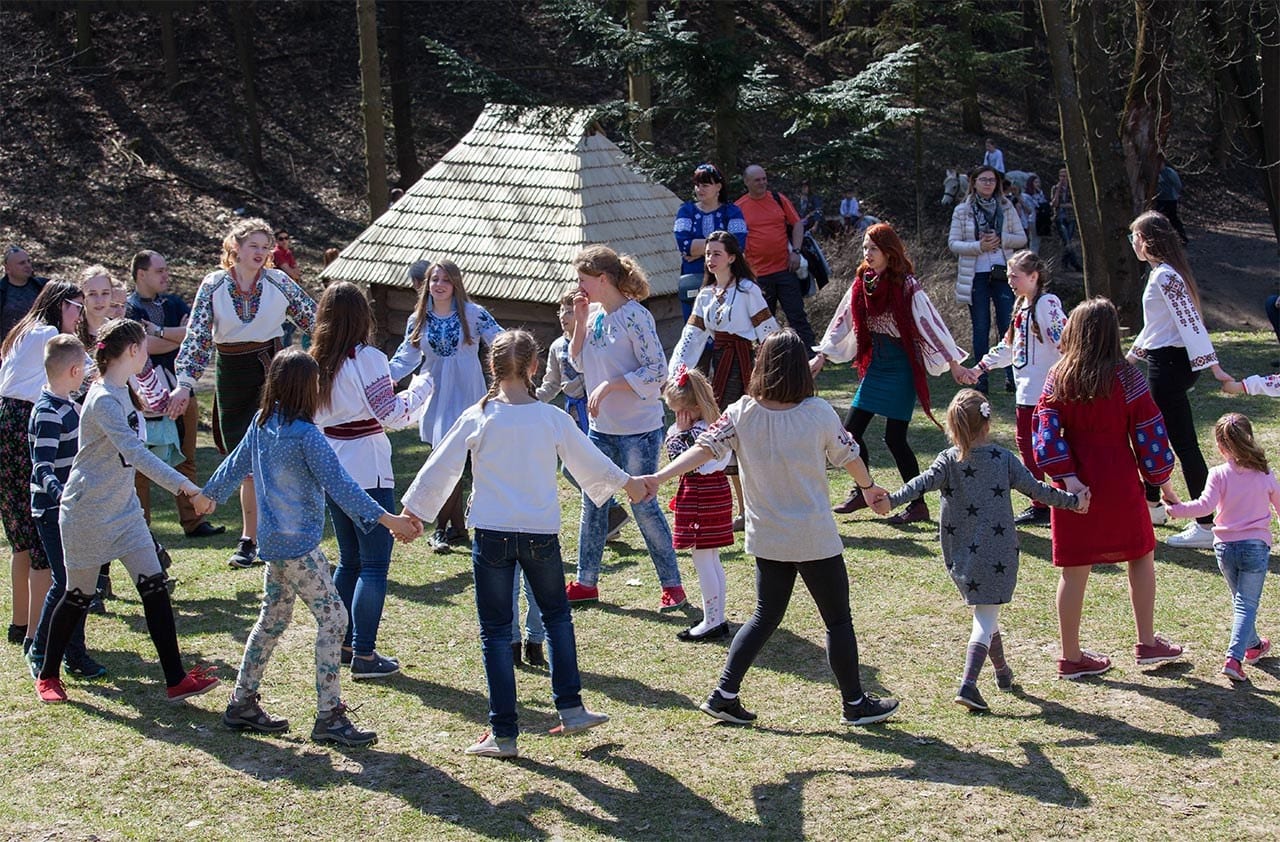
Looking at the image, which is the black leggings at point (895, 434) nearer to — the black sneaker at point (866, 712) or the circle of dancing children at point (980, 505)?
the circle of dancing children at point (980, 505)

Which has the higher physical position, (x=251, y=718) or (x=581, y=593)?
(x=581, y=593)

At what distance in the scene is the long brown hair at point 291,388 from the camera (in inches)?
227

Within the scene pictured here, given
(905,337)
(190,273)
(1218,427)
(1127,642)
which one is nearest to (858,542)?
(905,337)

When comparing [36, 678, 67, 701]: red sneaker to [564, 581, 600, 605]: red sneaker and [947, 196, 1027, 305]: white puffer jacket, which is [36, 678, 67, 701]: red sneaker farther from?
[947, 196, 1027, 305]: white puffer jacket

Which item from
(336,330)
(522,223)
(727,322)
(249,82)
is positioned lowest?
(336,330)

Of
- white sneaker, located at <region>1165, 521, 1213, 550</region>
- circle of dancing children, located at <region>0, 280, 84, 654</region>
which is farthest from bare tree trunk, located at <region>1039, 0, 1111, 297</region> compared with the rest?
circle of dancing children, located at <region>0, 280, 84, 654</region>

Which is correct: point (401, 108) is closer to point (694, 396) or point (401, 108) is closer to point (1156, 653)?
point (694, 396)

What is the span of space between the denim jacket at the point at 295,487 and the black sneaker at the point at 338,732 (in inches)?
28.3

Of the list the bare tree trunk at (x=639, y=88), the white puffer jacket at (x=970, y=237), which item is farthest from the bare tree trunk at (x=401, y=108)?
the white puffer jacket at (x=970, y=237)

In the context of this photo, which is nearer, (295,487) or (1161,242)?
(295,487)

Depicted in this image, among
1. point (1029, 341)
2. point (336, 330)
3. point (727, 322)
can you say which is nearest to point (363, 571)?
point (336, 330)

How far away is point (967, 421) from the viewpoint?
19.8ft

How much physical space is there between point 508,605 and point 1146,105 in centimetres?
1314

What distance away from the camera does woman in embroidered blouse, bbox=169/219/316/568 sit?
8.10 metres
